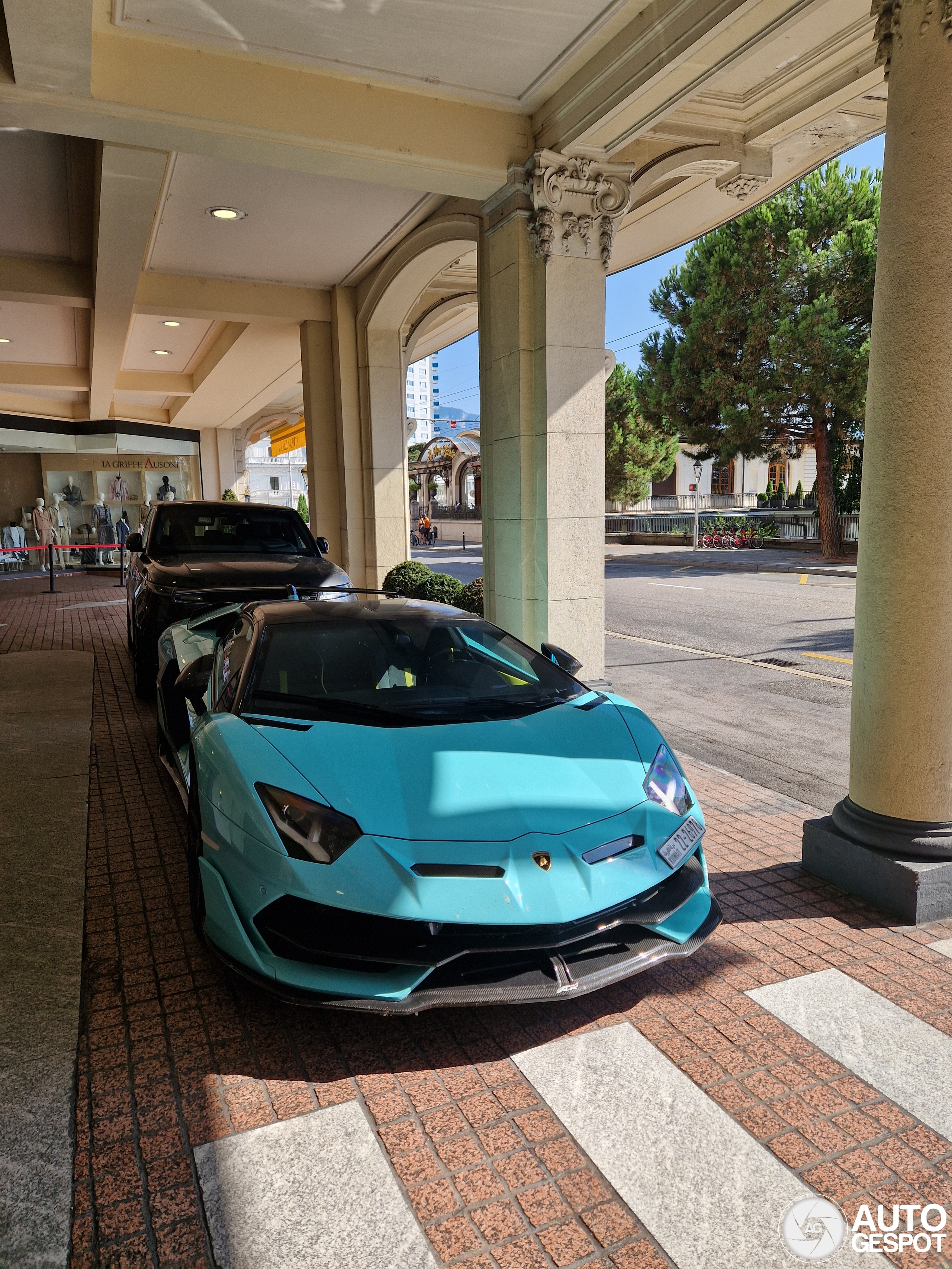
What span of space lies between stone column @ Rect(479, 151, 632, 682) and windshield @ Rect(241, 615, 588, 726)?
3220mm

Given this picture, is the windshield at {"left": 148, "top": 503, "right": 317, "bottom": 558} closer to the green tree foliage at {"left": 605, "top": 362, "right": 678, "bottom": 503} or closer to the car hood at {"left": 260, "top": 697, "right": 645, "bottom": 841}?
the car hood at {"left": 260, "top": 697, "right": 645, "bottom": 841}

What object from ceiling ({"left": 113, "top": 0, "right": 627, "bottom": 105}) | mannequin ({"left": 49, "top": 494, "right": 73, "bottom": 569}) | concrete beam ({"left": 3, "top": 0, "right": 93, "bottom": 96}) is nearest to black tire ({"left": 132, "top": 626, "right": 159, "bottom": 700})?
concrete beam ({"left": 3, "top": 0, "right": 93, "bottom": 96})

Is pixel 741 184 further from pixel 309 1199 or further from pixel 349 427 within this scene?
pixel 309 1199

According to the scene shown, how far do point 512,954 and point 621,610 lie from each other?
44.1ft

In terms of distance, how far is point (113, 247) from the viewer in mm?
8984

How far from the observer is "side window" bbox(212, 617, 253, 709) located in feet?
12.0

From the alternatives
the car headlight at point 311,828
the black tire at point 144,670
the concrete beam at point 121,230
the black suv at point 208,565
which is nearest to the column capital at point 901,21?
the car headlight at point 311,828

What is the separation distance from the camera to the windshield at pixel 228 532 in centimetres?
834

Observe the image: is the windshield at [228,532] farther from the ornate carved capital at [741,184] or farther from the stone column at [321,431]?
the ornate carved capital at [741,184]

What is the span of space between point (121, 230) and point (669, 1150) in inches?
360

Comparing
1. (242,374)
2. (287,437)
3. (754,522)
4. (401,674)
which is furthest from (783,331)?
(401,674)

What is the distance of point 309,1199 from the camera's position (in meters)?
2.13

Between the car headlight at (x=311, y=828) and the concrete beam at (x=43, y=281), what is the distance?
34.2ft

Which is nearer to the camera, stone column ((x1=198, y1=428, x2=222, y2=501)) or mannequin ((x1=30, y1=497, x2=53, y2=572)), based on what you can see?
mannequin ((x1=30, y1=497, x2=53, y2=572))
